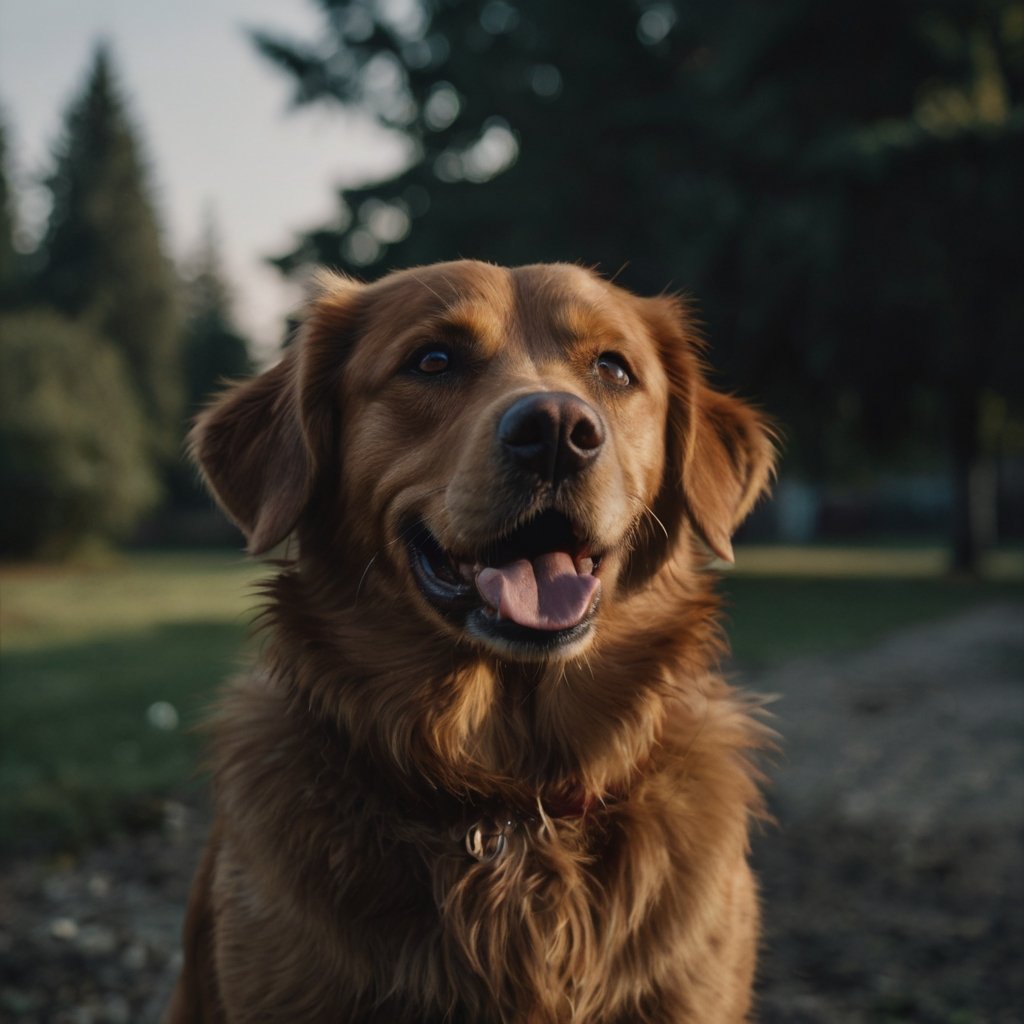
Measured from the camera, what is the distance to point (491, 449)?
8.18 feet

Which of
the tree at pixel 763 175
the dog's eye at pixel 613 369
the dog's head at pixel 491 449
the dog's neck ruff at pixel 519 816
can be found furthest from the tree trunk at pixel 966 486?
the dog's neck ruff at pixel 519 816

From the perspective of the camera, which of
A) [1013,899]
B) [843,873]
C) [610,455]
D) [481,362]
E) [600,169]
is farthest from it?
A: [600,169]

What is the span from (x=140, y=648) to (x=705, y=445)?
886 cm

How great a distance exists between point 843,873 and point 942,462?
1799 inches

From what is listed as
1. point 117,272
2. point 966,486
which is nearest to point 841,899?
point 966,486

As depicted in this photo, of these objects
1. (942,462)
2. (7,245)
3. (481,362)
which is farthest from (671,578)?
(942,462)

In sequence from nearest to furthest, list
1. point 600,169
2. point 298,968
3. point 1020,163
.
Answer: point 298,968 → point 1020,163 → point 600,169

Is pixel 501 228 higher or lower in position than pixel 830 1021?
higher

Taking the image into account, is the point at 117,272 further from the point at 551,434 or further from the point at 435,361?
the point at 551,434

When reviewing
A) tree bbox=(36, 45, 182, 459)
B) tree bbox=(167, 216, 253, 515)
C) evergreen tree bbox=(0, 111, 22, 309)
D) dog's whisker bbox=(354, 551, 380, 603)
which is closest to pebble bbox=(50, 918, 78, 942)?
dog's whisker bbox=(354, 551, 380, 603)

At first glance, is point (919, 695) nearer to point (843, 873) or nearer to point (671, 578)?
point (843, 873)

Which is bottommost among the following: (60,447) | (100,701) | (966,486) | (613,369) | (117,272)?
(966,486)

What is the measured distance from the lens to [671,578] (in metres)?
3.05

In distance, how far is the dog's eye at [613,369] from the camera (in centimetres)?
302
